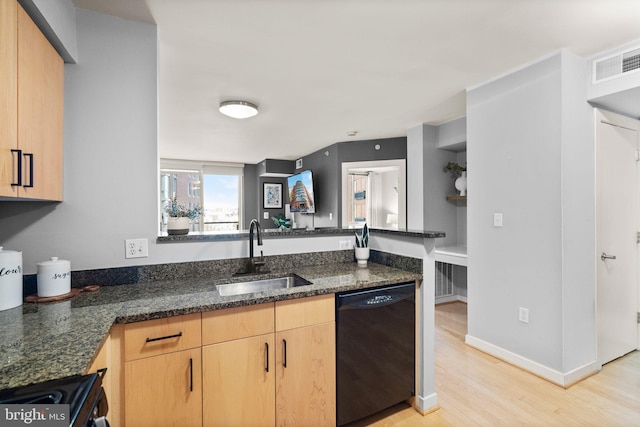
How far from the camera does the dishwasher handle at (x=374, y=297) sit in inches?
65.1

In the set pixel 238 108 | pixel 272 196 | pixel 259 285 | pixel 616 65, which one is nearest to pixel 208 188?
pixel 272 196

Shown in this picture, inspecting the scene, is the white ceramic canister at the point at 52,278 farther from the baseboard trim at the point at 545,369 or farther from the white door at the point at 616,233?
the white door at the point at 616,233

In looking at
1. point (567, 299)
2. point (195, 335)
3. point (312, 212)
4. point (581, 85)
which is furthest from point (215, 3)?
point (312, 212)

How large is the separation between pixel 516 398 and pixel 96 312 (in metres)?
2.55

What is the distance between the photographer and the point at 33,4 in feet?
4.00

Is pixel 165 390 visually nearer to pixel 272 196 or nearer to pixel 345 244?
pixel 345 244

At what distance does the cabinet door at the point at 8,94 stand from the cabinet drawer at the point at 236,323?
891mm

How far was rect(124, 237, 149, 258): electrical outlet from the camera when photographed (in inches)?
67.5

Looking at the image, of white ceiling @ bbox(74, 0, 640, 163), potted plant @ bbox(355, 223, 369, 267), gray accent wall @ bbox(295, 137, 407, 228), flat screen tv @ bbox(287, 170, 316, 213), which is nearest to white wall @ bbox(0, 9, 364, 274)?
white ceiling @ bbox(74, 0, 640, 163)

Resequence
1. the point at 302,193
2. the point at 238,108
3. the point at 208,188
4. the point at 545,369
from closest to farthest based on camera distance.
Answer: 1. the point at 545,369
2. the point at 238,108
3. the point at 302,193
4. the point at 208,188

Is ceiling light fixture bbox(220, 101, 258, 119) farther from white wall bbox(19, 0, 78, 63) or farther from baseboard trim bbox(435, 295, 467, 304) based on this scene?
baseboard trim bbox(435, 295, 467, 304)

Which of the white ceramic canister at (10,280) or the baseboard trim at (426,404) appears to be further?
the baseboard trim at (426,404)

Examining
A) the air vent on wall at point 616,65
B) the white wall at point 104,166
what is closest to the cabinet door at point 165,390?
the white wall at point 104,166

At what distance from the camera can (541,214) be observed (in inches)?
90.9
